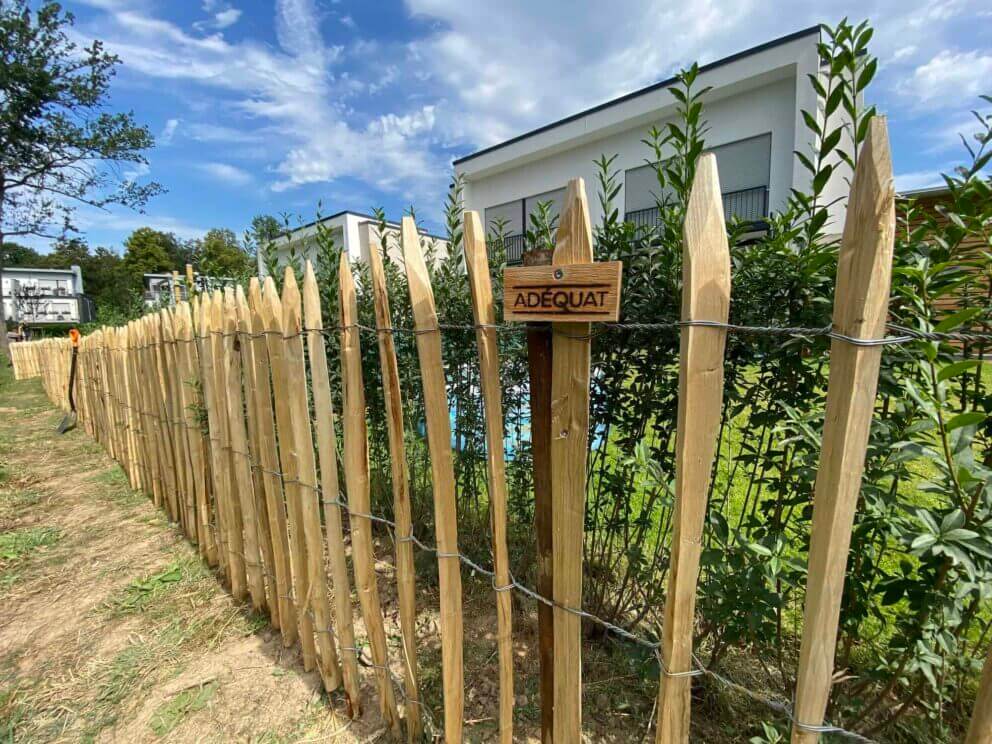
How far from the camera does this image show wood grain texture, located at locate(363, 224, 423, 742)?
5.57ft

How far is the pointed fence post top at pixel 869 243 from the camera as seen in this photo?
743mm

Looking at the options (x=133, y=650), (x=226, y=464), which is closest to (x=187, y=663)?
(x=133, y=650)

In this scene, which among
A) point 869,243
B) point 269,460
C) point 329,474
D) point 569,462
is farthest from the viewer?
point 269,460

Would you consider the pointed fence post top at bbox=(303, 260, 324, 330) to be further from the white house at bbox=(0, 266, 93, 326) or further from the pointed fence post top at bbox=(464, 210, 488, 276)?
the white house at bbox=(0, 266, 93, 326)

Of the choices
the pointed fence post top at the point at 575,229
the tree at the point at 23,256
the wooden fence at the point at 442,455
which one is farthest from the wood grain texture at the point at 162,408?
the tree at the point at 23,256

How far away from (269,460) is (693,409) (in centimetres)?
213

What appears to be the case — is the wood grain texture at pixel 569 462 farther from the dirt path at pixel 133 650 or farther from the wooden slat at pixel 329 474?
the dirt path at pixel 133 650

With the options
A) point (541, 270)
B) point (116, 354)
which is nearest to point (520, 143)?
point (116, 354)

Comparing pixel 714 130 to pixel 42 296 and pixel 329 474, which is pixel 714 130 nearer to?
pixel 329 474

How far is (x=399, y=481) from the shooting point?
1.77m

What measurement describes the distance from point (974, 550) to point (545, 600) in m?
0.98

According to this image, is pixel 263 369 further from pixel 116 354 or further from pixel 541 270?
pixel 116 354

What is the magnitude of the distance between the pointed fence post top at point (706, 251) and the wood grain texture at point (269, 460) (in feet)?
6.55

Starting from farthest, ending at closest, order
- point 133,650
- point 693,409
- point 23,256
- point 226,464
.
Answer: point 23,256 < point 226,464 < point 133,650 < point 693,409
